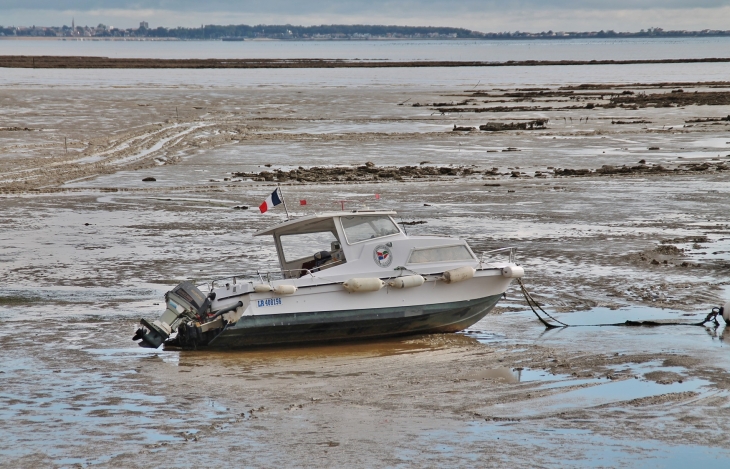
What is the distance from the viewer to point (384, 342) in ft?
51.1

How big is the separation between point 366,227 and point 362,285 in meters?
1.24

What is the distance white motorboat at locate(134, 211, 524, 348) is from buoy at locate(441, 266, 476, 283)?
0.02 metres

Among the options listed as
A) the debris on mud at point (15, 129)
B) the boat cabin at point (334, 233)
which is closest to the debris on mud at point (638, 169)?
the boat cabin at point (334, 233)

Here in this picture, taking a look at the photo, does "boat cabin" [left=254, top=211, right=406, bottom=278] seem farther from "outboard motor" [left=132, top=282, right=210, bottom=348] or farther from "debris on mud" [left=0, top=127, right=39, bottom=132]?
"debris on mud" [left=0, top=127, right=39, bottom=132]

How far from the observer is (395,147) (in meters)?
43.1

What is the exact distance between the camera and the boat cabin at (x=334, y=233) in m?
15.5

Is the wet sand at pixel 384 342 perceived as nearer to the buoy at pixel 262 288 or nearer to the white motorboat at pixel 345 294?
the white motorboat at pixel 345 294

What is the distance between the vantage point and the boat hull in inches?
583

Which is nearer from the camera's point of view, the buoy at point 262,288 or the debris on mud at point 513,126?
the buoy at point 262,288

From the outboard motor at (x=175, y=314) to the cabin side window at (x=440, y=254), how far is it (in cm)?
331

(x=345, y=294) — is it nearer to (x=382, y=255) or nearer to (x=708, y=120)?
(x=382, y=255)

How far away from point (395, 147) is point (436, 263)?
27705 mm

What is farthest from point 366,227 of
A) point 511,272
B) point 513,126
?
point 513,126

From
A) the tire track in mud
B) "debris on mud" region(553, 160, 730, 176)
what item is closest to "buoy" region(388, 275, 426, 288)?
the tire track in mud
